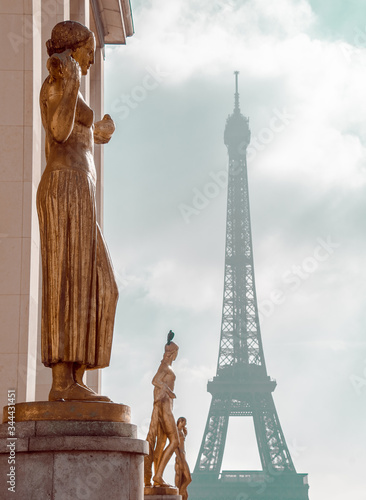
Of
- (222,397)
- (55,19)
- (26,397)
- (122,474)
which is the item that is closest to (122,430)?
(122,474)

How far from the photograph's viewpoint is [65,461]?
6.96 meters

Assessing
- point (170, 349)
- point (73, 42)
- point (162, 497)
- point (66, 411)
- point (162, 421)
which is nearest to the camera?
point (66, 411)

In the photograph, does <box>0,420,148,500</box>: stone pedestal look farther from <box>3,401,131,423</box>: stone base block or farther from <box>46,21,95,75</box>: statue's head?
<box>46,21,95,75</box>: statue's head

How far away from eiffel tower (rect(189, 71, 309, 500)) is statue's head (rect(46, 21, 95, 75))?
63281mm

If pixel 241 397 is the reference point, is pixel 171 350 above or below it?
below

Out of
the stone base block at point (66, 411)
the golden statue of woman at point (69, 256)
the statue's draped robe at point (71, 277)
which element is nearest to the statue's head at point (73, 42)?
the golden statue of woman at point (69, 256)

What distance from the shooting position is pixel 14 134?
13266 mm

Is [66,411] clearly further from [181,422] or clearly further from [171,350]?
[181,422]

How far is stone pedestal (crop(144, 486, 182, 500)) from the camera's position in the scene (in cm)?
1613

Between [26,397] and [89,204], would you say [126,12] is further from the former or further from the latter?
[89,204]

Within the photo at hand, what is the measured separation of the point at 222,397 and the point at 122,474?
69.4 metres

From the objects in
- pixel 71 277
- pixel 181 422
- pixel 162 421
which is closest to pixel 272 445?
pixel 181 422

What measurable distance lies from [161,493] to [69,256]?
32.1ft

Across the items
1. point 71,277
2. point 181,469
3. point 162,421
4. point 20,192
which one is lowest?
point 71,277
